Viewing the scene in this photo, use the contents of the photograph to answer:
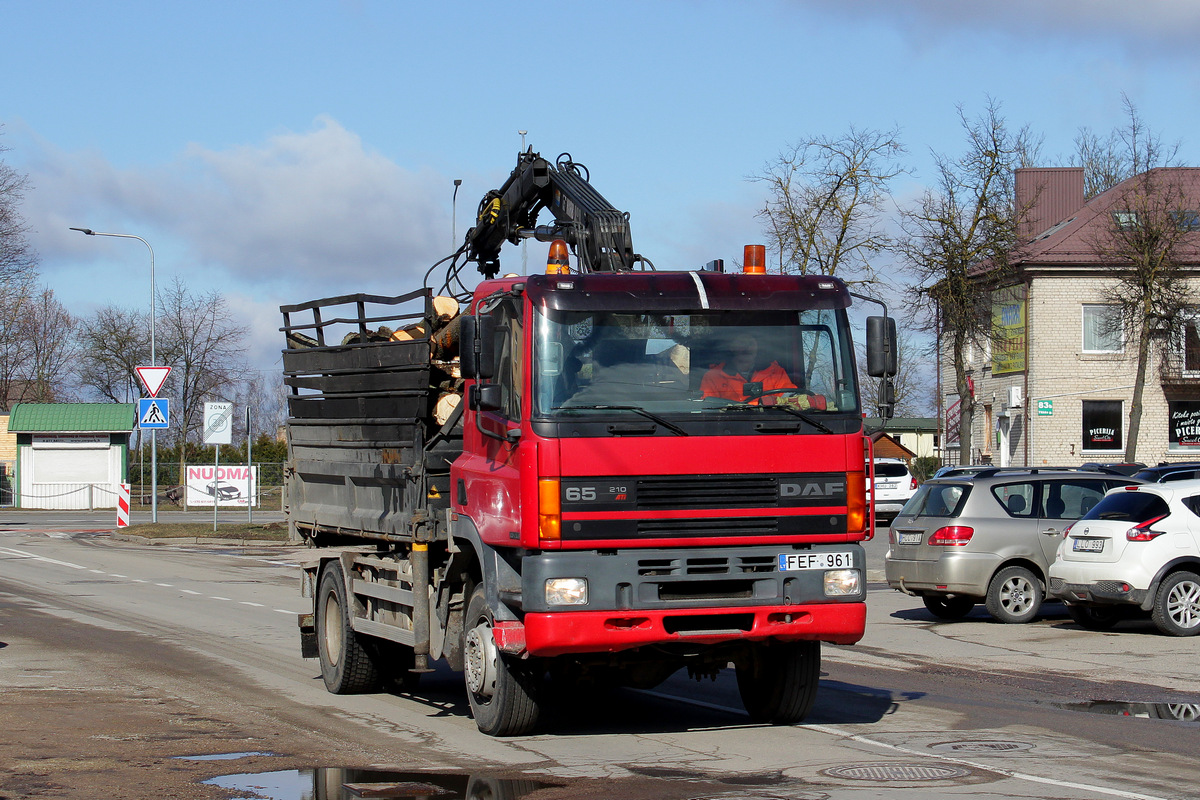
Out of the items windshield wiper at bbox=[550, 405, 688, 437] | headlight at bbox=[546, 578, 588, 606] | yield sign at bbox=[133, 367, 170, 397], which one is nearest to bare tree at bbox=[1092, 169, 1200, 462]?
yield sign at bbox=[133, 367, 170, 397]

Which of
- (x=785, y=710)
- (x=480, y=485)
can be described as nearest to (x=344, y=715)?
(x=480, y=485)

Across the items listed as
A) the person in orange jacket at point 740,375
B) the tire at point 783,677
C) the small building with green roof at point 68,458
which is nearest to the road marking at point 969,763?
the tire at point 783,677

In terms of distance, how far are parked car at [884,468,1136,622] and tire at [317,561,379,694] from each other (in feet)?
25.2

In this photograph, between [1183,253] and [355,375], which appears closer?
[355,375]

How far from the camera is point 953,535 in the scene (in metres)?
16.0

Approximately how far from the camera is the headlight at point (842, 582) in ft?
27.7

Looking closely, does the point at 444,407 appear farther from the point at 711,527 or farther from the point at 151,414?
the point at 151,414

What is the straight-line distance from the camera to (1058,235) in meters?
48.1

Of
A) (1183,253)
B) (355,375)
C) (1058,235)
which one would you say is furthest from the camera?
(1058,235)

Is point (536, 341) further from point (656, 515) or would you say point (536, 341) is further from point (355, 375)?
point (355, 375)

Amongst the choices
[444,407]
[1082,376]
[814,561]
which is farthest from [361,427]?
[1082,376]

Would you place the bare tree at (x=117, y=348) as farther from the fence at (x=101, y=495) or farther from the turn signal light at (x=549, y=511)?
the turn signal light at (x=549, y=511)

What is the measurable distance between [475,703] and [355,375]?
3.15 metres

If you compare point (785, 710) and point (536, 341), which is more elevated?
point (536, 341)
